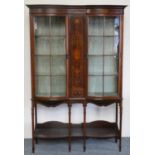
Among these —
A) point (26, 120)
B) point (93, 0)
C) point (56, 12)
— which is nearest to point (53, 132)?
point (26, 120)

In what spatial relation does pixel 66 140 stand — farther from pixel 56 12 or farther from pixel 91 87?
pixel 56 12

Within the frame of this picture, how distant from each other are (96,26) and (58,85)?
963 mm

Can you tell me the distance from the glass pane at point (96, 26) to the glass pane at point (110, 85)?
25.2 inches

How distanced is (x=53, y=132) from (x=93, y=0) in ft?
6.64

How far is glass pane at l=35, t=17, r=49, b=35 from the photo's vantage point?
2.90 metres

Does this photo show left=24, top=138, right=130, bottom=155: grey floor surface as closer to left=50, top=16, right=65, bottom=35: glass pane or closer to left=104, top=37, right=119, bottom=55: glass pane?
left=104, top=37, right=119, bottom=55: glass pane

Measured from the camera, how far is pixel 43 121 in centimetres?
337

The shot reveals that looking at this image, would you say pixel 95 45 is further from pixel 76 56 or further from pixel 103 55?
pixel 76 56

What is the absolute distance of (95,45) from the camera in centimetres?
299

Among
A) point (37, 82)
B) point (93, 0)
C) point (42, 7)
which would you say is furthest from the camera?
point (93, 0)

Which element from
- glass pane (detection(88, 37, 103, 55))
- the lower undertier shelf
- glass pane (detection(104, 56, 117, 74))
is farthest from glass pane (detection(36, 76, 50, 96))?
glass pane (detection(104, 56, 117, 74))

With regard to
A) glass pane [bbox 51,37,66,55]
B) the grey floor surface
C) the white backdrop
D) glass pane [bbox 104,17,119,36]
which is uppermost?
glass pane [bbox 104,17,119,36]

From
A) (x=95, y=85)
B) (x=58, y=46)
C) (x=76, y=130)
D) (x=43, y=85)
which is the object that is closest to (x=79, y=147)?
(x=76, y=130)

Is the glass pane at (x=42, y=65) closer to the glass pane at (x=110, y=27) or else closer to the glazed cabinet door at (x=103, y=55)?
the glazed cabinet door at (x=103, y=55)
